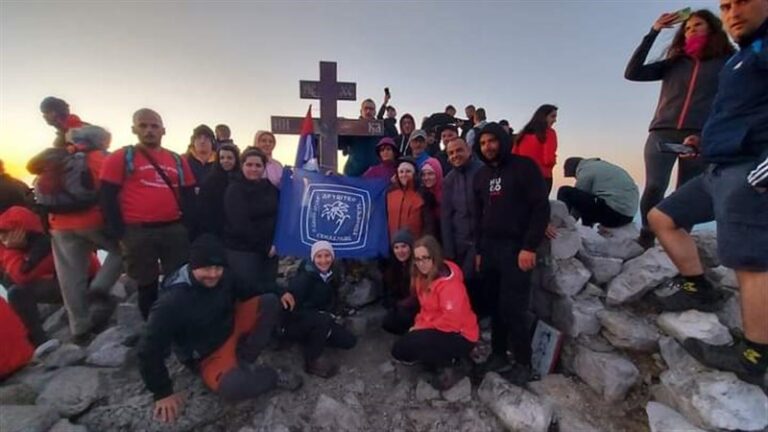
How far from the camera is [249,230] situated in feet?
17.3

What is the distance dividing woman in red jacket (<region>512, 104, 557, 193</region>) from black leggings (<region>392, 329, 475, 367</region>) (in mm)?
3087

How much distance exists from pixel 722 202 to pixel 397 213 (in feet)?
12.3

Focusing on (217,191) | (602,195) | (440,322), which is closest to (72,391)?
(217,191)

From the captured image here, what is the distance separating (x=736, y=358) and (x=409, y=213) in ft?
12.6

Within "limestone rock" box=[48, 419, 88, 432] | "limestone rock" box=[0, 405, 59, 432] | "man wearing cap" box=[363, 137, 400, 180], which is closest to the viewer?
"limestone rock" box=[0, 405, 59, 432]

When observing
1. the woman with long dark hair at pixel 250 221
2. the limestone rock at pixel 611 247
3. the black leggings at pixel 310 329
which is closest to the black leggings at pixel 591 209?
the limestone rock at pixel 611 247

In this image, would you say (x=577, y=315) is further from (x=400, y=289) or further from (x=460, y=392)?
(x=400, y=289)

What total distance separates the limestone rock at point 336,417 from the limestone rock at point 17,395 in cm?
310

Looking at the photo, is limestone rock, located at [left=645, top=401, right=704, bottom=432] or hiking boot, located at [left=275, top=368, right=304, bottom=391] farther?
hiking boot, located at [left=275, top=368, right=304, bottom=391]

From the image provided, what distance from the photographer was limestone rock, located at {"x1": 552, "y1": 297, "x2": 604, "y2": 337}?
4863 mm

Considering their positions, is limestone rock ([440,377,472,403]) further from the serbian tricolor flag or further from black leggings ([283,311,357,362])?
the serbian tricolor flag

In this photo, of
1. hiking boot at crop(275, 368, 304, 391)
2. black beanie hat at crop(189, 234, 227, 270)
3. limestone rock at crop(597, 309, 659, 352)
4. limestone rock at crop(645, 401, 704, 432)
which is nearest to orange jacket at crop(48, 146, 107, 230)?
black beanie hat at crop(189, 234, 227, 270)

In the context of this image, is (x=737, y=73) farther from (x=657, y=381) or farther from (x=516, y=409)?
(x=516, y=409)

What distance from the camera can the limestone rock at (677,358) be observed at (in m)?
3.92
